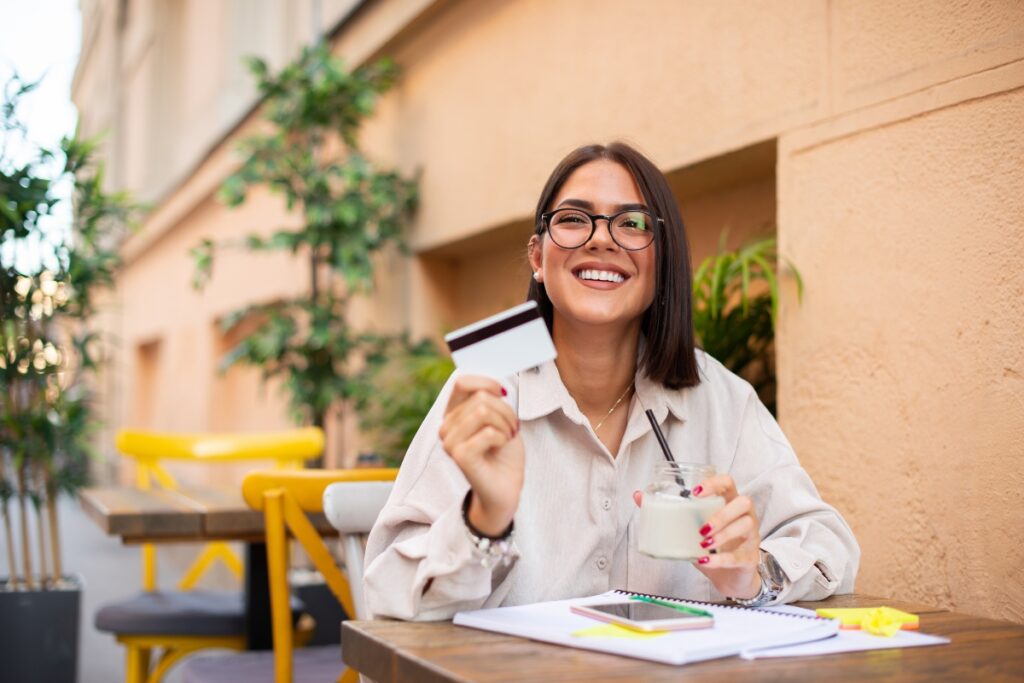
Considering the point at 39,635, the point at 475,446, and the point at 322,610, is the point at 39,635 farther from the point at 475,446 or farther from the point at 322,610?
the point at 475,446

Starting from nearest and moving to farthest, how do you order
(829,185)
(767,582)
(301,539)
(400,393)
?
(767,582) < (301,539) < (829,185) < (400,393)

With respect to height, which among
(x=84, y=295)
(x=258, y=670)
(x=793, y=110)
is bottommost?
(x=258, y=670)

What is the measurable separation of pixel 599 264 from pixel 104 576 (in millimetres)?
6223

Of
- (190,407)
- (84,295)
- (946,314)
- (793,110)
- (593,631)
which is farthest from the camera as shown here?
(190,407)

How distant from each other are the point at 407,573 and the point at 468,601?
0.09 meters

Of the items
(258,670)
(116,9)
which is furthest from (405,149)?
(116,9)

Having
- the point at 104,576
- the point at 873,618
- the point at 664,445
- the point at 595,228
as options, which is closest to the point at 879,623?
the point at 873,618

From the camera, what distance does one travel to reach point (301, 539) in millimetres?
2184

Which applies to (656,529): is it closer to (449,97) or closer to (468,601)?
(468,601)

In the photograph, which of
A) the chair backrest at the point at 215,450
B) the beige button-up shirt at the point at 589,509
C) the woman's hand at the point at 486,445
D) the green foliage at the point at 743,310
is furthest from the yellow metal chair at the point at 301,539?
the chair backrest at the point at 215,450

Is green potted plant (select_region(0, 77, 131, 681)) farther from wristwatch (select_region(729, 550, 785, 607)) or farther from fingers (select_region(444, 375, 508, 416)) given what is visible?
wristwatch (select_region(729, 550, 785, 607))

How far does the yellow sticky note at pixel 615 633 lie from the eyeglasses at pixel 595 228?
2.21 ft

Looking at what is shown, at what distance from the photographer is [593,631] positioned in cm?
123

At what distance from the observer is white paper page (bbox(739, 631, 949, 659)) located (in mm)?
1178
